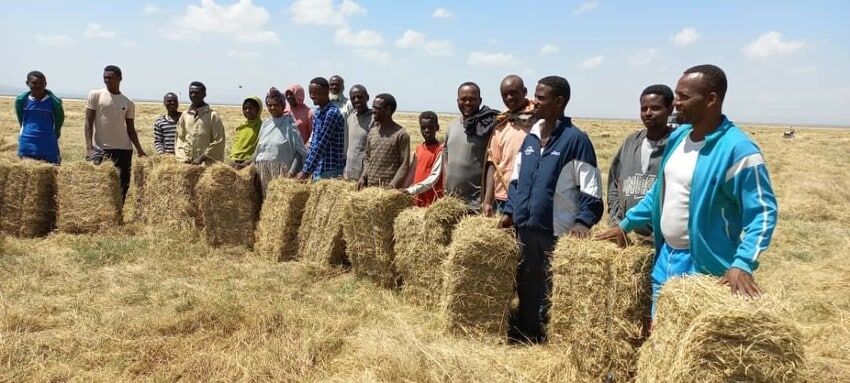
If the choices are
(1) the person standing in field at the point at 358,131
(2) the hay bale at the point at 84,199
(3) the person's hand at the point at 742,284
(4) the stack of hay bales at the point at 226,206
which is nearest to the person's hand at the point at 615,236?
(3) the person's hand at the point at 742,284

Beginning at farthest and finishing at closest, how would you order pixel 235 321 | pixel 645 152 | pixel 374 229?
pixel 374 229
pixel 235 321
pixel 645 152

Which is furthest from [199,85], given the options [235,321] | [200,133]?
[235,321]

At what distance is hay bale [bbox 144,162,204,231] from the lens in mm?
7434

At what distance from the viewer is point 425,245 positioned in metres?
5.12

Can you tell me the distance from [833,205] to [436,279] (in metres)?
10.8

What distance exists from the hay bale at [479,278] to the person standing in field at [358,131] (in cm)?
238

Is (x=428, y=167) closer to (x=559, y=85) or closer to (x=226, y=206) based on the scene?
(x=559, y=85)

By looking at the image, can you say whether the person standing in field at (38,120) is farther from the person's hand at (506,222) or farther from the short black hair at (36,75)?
the person's hand at (506,222)

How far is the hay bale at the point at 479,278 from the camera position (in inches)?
170

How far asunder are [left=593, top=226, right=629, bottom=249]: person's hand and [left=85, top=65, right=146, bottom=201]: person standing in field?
679 centimetres

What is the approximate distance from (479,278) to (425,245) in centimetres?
86

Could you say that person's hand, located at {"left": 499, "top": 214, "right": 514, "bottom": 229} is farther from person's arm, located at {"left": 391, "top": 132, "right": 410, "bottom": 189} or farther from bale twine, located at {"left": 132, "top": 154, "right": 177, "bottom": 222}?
bale twine, located at {"left": 132, "top": 154, "right": 177, "bottom": 222}

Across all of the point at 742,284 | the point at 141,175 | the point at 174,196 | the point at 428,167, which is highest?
the point at 428,167

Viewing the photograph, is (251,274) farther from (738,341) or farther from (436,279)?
(738,341)
